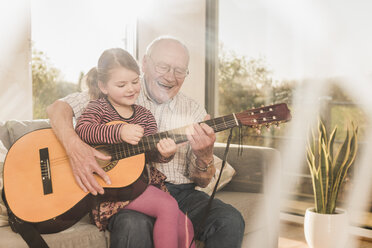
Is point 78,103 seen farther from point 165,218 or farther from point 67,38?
point 67,38

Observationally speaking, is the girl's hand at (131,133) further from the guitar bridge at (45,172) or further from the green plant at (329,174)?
the green plant at (329,174)

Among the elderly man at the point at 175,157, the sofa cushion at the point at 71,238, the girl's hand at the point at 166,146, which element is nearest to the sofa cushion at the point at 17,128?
the elderly man at the point at 175,157

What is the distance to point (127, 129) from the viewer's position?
1158 millimetres

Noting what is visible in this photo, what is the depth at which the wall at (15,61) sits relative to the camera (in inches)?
89.3

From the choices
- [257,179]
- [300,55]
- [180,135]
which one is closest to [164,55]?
[180,135]

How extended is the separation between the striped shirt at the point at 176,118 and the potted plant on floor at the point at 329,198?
33.9 inches

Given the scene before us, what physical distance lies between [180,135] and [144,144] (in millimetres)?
112

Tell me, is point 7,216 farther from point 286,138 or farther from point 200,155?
point 286,138

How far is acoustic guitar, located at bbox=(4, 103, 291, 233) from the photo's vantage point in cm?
120

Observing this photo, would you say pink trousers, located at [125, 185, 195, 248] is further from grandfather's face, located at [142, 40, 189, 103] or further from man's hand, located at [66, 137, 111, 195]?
grandfather's face, located at [142, 40, 189, 103]

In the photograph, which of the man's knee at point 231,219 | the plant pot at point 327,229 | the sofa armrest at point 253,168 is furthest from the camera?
the plant pot at point 327,229

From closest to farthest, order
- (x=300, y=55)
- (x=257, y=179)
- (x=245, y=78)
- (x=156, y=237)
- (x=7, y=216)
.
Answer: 1. (x=156, y=237)
2. (x=7, y=216)
3. (x=257, y=179)
4. (x=300, y=55)
5. (x=245, y=78)

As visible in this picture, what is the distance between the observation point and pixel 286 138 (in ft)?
8.50

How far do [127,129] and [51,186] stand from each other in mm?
300
